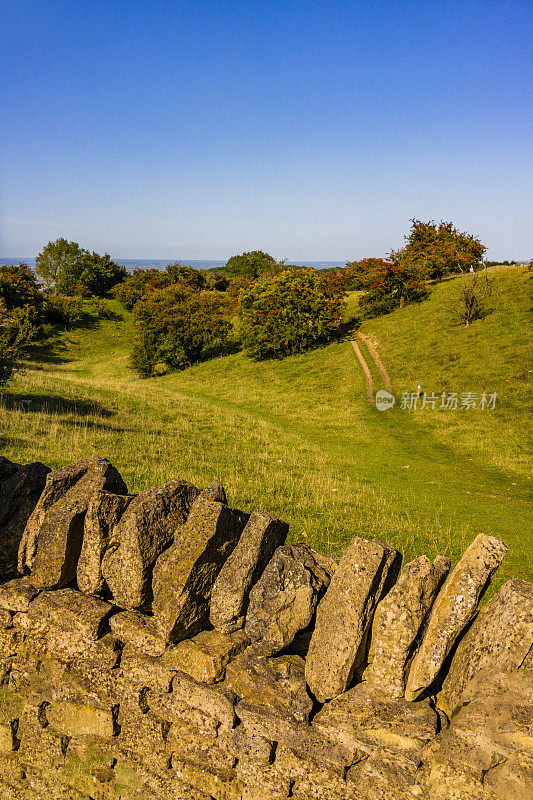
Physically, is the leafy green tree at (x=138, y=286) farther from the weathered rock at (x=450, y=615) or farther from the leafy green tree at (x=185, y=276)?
the weathered rock at (x=450, y=615)

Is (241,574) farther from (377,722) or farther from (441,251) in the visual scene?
(441,251)

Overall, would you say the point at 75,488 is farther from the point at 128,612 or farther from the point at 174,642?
the point at 174,642

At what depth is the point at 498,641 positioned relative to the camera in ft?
12.2

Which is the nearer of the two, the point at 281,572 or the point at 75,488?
the point at 281,572

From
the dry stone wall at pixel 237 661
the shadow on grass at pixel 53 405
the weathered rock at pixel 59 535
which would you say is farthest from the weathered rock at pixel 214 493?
the shadow on grass at pixel 53 405

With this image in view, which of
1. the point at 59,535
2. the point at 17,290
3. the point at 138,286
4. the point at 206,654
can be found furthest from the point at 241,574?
the point at 138,286

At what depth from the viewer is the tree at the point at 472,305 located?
157 feet

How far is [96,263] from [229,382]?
65610 mm

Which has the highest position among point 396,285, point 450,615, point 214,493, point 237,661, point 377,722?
point 396,285

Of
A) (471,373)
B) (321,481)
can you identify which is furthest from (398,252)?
(321,481)

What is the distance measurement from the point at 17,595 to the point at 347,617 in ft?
11.4

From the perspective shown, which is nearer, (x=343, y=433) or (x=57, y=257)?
(x=343, y=433)

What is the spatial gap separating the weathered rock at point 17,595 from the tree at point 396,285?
58.2 m

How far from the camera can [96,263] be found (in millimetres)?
100750
